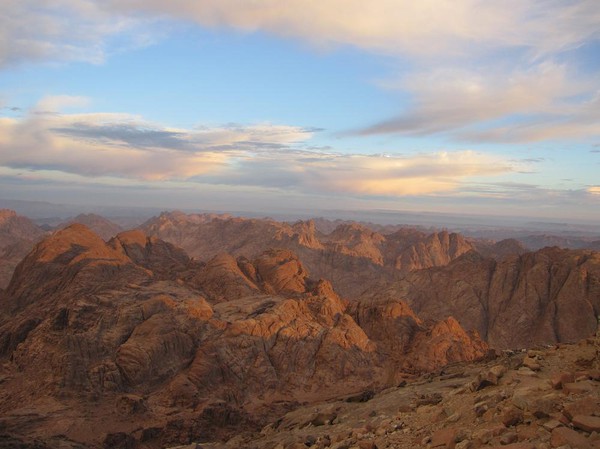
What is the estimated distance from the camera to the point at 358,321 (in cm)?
6391

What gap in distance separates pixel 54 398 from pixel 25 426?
4.90 m

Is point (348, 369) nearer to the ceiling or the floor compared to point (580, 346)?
nearer to the floor

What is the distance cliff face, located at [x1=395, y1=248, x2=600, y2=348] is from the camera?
253 feet

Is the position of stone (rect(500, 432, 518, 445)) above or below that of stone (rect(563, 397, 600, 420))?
below

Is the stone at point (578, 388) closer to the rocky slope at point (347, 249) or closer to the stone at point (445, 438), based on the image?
the stone at point (445, 438)

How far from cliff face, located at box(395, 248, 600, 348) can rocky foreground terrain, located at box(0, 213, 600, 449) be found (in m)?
0.32

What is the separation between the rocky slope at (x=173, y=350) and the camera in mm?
39312

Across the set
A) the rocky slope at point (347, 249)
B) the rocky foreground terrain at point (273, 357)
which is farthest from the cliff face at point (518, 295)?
the rocky slope at point (347, 249)

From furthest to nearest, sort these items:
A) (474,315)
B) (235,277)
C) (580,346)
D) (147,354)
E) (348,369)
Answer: (474,315)
(235,277)
(348,369)
(147,354)
(580,346)

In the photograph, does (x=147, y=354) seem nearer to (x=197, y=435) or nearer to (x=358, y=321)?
(x=197, y=435)

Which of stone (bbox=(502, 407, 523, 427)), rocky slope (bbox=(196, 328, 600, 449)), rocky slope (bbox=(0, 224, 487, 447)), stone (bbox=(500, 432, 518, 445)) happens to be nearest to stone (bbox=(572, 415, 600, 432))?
rocky slope (bbox=(196, 328, 600, 449))

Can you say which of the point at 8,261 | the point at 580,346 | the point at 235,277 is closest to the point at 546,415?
the point at 580,346

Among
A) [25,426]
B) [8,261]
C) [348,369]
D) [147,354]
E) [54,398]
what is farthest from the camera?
[8,261]

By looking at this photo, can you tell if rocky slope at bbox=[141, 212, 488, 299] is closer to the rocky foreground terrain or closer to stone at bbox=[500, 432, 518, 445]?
the rocky foreground terrain
